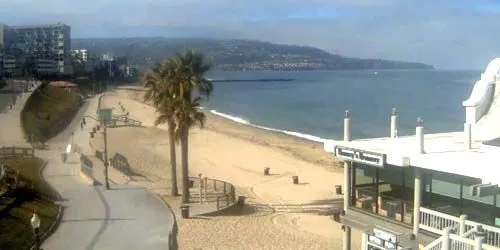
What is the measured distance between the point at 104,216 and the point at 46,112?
47656 millimetres

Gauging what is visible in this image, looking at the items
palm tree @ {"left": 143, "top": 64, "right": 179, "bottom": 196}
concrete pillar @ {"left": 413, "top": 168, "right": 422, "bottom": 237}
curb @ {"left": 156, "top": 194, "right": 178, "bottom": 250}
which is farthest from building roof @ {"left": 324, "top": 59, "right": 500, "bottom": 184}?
palm tree @ {"left": 143, "top": 64, "right": 179, "bottom": 196}

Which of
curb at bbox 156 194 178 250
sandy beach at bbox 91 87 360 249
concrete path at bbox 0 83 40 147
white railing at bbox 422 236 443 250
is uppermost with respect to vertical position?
white railing at bbox 422 236 443 250

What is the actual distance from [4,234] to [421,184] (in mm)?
12323

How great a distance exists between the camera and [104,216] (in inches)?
928

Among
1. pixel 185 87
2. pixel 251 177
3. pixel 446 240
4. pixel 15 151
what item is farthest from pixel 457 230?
pixel 15 151

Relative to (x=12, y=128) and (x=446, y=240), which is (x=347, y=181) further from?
(x=12, y=128)

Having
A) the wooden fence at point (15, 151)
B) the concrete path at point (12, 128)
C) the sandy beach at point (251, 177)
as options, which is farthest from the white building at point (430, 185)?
the concrete path at point (12, 128)

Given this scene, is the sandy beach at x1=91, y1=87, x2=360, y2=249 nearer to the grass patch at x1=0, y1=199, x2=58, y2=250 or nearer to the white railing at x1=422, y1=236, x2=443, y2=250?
the grass patch at x1=0, y1=199, x2=58, y2=250

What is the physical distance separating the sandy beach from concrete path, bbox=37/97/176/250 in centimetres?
118

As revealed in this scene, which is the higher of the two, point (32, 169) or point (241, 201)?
point (32, 169)

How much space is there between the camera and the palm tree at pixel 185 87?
26297mm

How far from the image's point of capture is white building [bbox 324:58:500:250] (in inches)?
512

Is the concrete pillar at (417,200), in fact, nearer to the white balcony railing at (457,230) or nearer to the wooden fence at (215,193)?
the white balcony railing at (457,230)

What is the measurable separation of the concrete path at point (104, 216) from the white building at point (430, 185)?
7.03 metres
